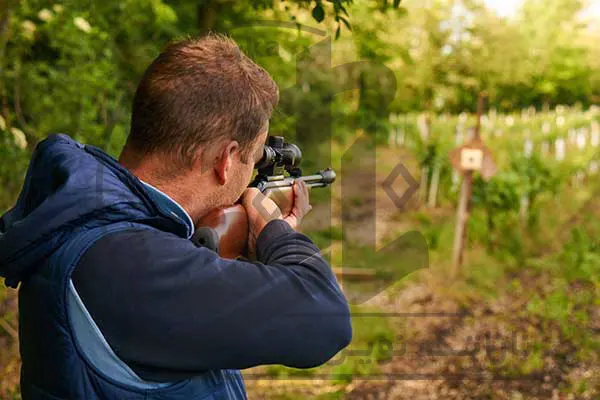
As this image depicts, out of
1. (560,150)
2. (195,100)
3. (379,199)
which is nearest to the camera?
(195,100)

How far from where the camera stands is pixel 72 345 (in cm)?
Result: 120

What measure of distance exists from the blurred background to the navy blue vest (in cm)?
189

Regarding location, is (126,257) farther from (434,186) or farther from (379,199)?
(379,199)

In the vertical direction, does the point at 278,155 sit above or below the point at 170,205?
above

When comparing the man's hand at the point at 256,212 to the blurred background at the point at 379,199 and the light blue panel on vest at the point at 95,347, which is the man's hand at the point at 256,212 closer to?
the light blue panel on vest at the point at 95,347

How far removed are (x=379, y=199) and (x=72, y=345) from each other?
11505 mm

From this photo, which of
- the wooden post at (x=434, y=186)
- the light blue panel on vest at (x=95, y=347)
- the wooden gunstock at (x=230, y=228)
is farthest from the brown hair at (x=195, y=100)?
the wooden post at (x=434, y=186)

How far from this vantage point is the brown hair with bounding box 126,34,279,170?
4.38 feet

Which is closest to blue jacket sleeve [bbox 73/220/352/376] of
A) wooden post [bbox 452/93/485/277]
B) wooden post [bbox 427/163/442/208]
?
wooden post [bbox 452/93/485/277]

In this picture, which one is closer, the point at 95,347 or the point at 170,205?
the point at 95,347

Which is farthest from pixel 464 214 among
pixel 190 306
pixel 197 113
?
pixel 190 306

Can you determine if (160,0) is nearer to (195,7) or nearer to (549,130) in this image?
(195,7)

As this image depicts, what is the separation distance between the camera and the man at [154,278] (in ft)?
3.76

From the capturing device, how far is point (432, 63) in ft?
65.6
